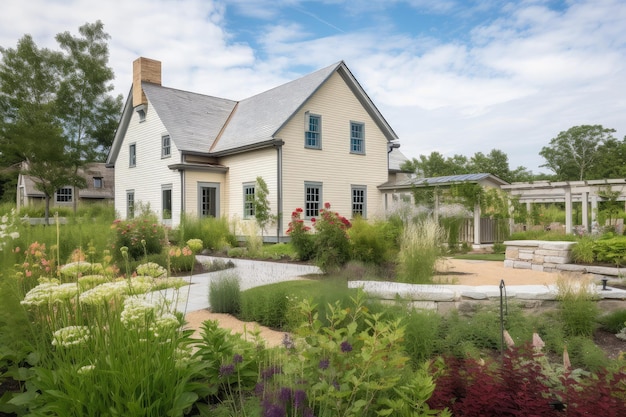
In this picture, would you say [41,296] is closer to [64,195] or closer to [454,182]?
[454,182]

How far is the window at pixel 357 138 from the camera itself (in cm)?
1845

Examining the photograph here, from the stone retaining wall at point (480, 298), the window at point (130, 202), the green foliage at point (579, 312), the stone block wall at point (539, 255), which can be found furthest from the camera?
the window at point (130, 202)

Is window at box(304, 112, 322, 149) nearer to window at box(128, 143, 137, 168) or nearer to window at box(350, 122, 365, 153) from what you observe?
window at box(350, 122, 365, 153)

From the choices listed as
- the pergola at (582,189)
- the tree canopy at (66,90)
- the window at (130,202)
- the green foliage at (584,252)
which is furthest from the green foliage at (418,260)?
the tree canopy at (66,90)

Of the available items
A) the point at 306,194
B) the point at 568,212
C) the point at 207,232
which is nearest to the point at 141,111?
the point at 207,232

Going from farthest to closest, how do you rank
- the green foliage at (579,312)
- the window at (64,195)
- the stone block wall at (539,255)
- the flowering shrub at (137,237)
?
the window at (64,195) < the flowering shrub at (137,237) < the stone block wall at (539,255) < the green foliage at (579,312)

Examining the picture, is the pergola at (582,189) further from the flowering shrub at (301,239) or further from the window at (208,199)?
the window at (208,199)

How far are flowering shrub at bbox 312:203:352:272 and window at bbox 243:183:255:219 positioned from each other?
26.6 feet

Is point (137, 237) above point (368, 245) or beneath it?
above

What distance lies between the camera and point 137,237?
33.8 ft

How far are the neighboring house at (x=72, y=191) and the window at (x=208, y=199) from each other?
21.8 meters

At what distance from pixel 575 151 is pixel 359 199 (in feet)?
173

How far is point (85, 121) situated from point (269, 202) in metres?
21.7

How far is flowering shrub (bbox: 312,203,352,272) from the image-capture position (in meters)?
8.97
